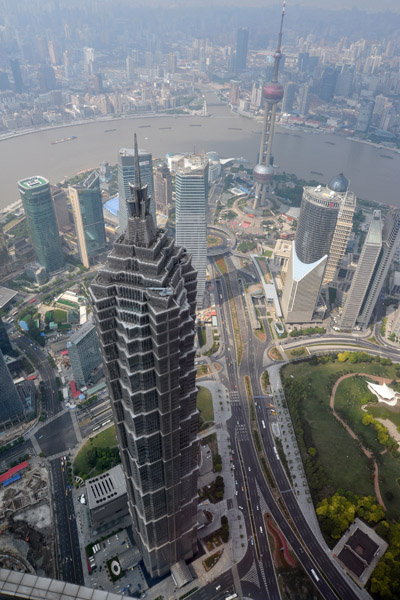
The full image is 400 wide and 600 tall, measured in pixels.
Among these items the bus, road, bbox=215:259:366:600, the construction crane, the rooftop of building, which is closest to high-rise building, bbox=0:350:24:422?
the rooftop of building

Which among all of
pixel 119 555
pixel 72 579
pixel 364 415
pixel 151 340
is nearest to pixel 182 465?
pixel 151 340

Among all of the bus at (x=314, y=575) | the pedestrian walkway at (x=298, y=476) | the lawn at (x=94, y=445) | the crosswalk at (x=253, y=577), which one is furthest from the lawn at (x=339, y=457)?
the lawn at (x=94, y=445)

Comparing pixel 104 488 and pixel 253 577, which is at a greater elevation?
pixel 104 488

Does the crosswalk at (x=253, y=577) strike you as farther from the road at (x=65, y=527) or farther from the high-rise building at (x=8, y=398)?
the high-rise building at (x=8, y=398)

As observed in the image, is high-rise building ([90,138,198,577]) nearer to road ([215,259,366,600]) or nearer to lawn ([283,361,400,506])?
road ([215,259,366,600])

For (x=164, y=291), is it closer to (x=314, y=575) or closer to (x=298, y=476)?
(x=314, y=575)

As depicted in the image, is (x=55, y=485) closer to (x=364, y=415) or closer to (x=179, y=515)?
(x=179, y=515)

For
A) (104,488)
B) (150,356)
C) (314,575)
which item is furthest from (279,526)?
(150,356)
